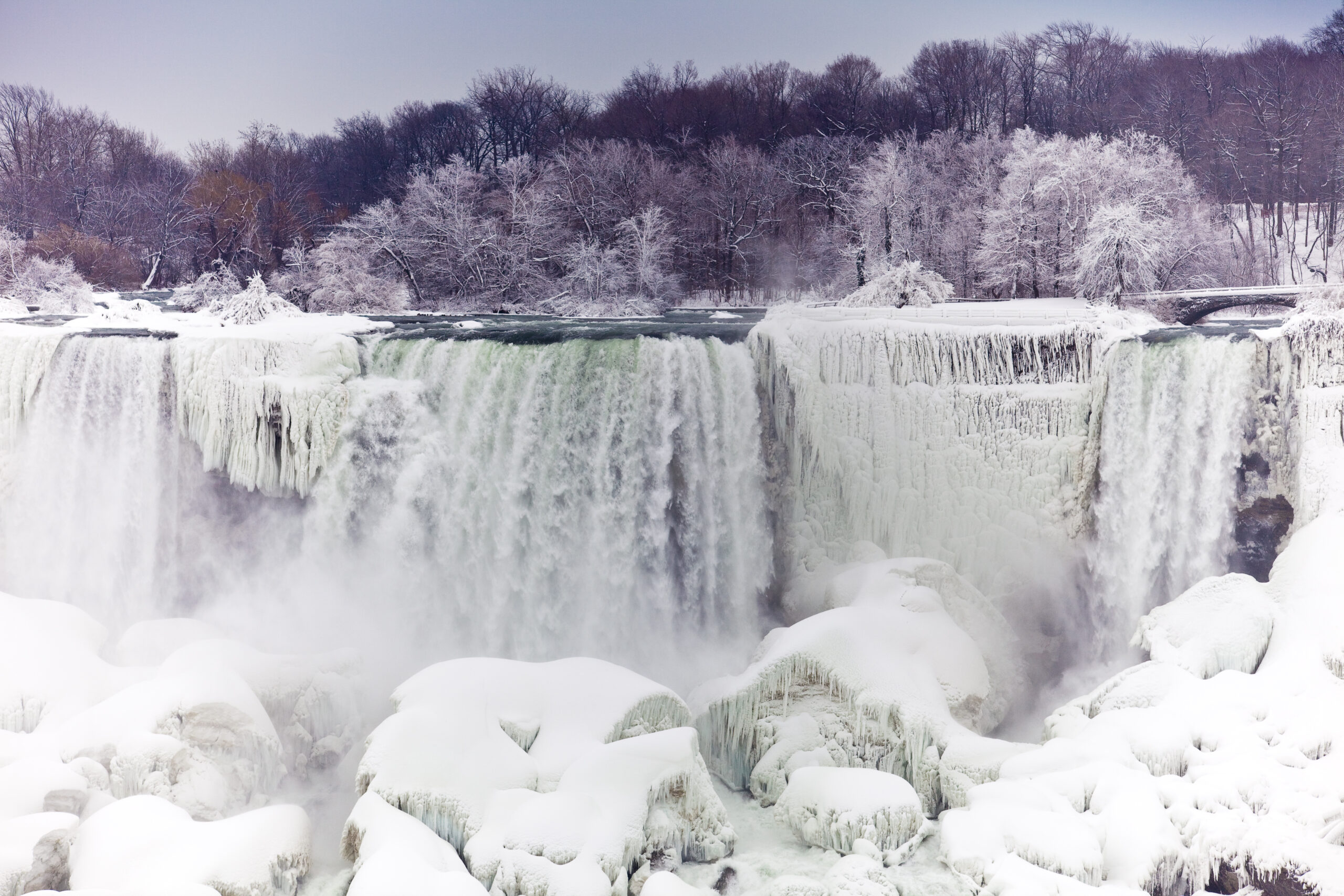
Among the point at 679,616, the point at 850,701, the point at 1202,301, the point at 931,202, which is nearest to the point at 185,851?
the point at 850,701

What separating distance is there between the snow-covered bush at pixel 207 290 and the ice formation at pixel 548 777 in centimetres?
1641

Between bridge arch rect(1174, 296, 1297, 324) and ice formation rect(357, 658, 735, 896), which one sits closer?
ice formation rect(357, 658, 735, 896)

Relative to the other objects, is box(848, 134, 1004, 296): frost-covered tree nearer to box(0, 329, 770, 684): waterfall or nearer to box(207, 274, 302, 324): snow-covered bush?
box(0, 329, 770, 684): waterfall

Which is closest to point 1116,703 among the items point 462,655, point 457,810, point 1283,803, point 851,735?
point 1283,803

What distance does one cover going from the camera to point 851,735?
26.8 ft

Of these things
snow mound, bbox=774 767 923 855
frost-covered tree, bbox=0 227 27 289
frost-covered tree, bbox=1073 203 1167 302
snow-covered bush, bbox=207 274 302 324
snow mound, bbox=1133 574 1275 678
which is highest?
frost-covered tree, bbox=0 227 27 289

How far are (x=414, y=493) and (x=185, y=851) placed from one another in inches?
226

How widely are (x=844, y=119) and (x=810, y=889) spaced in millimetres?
22617

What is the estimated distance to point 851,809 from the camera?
23.3 ft

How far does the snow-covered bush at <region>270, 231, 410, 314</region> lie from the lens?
72.9 ft

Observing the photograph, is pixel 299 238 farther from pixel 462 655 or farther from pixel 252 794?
pixel 252 794

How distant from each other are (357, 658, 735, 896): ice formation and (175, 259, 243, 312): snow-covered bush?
1641 centimetres

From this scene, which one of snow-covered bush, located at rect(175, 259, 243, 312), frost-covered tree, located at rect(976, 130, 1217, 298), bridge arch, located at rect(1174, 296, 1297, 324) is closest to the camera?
bridge arch, located at rect(1174, 296, 1297, 324)

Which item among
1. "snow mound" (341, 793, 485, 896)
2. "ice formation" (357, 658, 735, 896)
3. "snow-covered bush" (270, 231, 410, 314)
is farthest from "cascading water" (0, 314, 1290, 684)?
"snow-covered bush" (270, 231, 410, 314)
